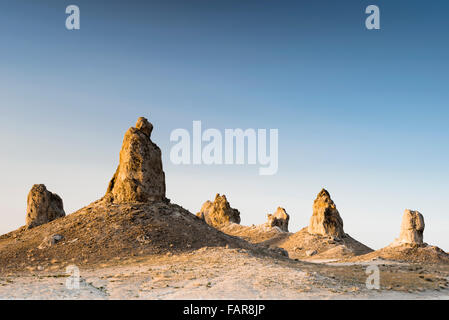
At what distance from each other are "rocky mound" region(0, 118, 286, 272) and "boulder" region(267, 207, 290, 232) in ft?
165

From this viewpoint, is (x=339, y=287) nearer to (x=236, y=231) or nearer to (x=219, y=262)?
(x=219, y=262)

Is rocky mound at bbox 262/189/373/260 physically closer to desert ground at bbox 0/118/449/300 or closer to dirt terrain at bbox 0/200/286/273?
desert ground at bbox 0/118/449/300

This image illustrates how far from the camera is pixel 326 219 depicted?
72.1 m

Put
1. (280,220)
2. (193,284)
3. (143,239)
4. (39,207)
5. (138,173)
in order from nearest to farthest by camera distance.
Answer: (193,284)
(143,239)
(138,173)
(39,207)
(280,220)

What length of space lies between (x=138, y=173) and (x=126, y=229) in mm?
6015

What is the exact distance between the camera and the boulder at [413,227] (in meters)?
47.8

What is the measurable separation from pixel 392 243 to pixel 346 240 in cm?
2116

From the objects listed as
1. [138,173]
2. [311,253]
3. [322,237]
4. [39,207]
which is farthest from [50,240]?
[322,237]

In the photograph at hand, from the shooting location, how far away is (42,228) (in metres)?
38.1

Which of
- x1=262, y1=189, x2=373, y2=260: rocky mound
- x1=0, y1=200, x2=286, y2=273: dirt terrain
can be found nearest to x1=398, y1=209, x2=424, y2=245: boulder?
x1=262, y1=189, x2=373, y2=260: rocky mound

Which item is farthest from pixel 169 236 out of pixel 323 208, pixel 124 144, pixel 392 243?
pixel 323 208

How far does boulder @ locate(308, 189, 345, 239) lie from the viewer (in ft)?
235

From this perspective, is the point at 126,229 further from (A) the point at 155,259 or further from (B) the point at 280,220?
(B) the point at 280,220

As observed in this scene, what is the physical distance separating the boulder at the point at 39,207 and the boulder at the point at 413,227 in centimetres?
4289
